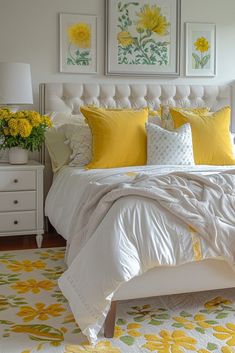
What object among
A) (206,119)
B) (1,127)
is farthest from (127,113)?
(1,127)

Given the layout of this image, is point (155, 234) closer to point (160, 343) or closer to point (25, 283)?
point (160, 343)

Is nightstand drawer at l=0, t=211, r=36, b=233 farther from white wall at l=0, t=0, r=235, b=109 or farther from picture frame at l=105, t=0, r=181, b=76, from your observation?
picture frame at l=105, t=0, r=181, b=76

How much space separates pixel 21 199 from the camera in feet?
12.8

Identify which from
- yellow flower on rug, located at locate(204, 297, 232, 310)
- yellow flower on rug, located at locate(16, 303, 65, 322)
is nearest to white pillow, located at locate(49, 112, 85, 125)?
yellow flower on rug, located at locate(16, 303, 65, 322)

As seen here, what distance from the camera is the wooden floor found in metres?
4.08

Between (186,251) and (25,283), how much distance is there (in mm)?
1217

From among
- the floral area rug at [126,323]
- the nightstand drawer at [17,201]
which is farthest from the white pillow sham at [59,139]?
the floral area rug at [126,323]

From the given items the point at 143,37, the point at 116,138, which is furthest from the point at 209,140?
the point at 143,37

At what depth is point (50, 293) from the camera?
3029 millimetres

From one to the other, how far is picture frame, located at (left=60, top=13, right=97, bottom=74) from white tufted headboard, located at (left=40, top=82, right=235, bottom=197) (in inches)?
7.3

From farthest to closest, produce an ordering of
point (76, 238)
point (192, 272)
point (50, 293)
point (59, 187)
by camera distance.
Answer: point (59, 187), point (50, 293), point (76, 238), point (192, 272)

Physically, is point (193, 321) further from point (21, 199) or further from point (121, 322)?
point (21, 199)

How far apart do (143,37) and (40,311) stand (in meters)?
2.87

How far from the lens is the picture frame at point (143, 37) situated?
4.62 m
